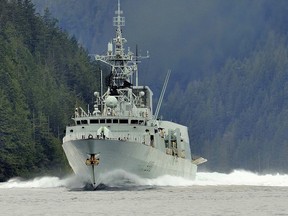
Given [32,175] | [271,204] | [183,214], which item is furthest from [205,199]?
[32,175]

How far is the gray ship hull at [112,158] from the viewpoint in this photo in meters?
142

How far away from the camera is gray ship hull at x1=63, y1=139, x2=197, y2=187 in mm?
142250

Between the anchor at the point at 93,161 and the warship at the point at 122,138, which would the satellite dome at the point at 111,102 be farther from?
the anchor at the point at 93,161

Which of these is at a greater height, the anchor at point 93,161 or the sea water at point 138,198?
the anchor at point 93,161

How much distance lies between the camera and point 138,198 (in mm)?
127625

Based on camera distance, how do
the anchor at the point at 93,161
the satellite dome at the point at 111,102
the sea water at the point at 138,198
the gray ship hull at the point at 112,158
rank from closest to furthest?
the sea water at the point at 138,198, the anchor at the point at 93,161, the gray ship hull at the point at 112,158, the satellite dome at the point at 111,102

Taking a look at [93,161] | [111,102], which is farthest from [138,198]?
[111,102]

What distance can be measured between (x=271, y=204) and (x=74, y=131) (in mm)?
35843

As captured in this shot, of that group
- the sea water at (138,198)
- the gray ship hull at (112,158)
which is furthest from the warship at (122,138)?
the sea water at (138,198)

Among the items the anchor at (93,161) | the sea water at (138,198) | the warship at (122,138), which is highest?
the warship at (122,138)

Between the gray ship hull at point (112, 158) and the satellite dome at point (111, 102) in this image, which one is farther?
the satellite dome at point (111, 102)

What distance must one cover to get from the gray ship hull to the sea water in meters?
0.79

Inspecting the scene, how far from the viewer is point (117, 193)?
13475 cm

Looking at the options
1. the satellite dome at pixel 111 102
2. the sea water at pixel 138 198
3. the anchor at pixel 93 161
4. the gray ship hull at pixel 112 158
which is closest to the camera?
the sea water at pixel 138 198
